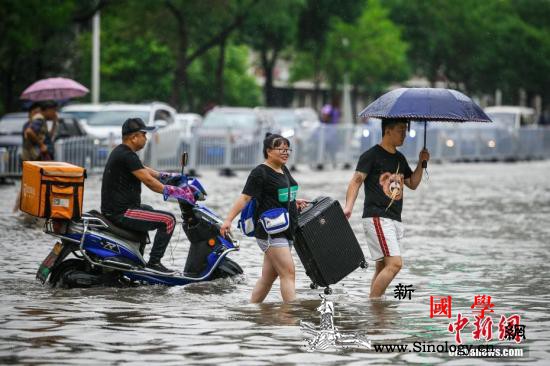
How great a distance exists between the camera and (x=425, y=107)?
1098 cm

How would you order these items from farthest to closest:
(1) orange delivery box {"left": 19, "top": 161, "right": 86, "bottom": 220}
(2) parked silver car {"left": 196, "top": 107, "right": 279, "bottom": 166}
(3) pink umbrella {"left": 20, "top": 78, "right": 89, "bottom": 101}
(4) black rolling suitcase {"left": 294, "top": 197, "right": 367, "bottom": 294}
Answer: (2) parked silver car {"left": 196, "top": 107, "right": 279, "bottom": 166}, (3) pink umbrella {"left": 20, "top": 78, "right": 89, "bottom": 101}, (1) orange delivery box {"left": 19, "top": 161, "right": 86, "bottom": 220}, (4) black rolling suitcase {"left": 294, "top": 197, "right": 367, "bottom": 294}

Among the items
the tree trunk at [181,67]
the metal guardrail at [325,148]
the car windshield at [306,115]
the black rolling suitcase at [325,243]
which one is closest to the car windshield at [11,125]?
the metal guardrail at [325,148]

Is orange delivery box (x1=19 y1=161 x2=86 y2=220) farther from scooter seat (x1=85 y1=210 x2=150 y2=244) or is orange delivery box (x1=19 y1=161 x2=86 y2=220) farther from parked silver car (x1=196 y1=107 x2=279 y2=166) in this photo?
parked silver car (x1=196 y1=107 x2=279 y2=166)

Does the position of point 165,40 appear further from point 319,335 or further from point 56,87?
point 319,335

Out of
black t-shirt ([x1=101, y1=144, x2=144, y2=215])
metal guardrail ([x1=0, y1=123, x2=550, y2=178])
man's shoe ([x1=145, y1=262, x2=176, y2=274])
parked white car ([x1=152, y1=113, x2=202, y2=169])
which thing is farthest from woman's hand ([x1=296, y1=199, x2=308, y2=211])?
parked white car ([x1=152, y1=113, x2=202, y2=169])

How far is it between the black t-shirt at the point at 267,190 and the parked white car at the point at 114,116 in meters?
20.6

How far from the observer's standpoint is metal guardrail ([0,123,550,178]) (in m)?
28.2

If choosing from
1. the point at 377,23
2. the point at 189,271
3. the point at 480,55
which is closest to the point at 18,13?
the point at 189,271

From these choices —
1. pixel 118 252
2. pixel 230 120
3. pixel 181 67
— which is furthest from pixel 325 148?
pixel 118 252

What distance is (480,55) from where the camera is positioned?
79812 millimetres

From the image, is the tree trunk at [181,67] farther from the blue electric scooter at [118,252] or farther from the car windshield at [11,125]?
the blue electric scooter at [118,252]

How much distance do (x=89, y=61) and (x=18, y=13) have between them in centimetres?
1616

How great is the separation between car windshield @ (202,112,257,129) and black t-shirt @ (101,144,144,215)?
23.2 metres

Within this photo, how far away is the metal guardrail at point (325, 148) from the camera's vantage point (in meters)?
28.2
